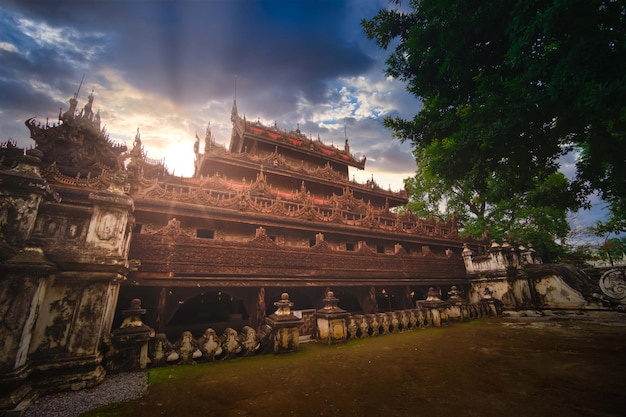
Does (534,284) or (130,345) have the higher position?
(534,284)

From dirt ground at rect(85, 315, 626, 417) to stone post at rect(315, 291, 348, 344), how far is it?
2.38 feet

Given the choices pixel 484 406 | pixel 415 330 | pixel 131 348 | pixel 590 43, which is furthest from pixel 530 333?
pixel 131 348

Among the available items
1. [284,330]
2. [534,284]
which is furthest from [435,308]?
[284,330]

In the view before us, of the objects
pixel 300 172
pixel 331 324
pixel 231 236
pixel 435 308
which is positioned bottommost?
pixel 331 324

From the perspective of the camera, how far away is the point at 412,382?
387cm

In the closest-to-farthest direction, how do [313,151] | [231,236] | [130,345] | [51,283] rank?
[51,283] < [130,345] < [231,236] < [313,151]

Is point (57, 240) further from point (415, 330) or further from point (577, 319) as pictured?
point (577, 319)

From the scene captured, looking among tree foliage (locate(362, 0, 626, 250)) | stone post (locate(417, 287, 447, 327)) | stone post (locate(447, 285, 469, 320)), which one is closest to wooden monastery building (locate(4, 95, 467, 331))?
stone post (locate(417, 287, 447, 327))

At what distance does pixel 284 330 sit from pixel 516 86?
7.24 meters

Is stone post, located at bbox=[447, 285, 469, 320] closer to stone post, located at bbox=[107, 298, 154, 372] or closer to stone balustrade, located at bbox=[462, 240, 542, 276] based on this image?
stone balustrade, located at bbox=[462, 240, 542, 276]

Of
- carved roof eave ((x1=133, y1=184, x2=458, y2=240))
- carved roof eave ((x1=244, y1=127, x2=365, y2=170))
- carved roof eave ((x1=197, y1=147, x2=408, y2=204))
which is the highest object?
carved roof eave ((x1=244, y1=127, x2=365, y2=170))

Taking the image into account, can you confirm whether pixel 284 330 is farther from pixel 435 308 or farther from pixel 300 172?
pixel 300 172

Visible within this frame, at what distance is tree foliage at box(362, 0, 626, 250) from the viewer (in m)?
4.02

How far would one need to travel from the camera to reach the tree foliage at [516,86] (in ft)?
13.2
